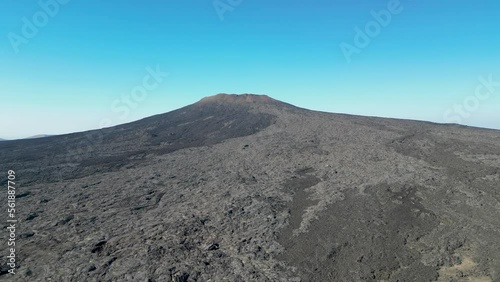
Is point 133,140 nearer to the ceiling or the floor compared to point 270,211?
nearer to the ceiling

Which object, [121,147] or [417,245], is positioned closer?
[417,245]

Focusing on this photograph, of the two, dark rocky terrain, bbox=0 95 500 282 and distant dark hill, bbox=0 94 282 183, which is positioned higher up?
distant dark hill, bbox=0 94 282 183

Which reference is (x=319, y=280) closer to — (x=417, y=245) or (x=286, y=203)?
(x=417, y=245)

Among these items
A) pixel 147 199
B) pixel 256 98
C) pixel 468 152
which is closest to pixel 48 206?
pixel 147 199

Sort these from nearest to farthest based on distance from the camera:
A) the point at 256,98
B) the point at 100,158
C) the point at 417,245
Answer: the point at 417,245, the point at 100,158, the point at 256,98

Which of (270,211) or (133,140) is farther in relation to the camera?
(133,140)

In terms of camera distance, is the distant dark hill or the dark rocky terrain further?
the distant dark hill

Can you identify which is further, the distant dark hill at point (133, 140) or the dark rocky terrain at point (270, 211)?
the distant dark hill at point (133, 140)

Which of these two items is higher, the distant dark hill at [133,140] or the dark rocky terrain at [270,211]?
the distant dark hill at [133,140]
